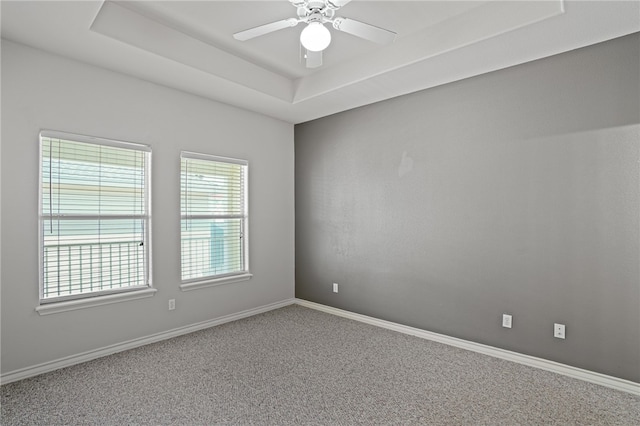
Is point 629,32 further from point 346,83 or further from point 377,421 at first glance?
point 377,421

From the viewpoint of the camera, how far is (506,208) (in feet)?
10.2

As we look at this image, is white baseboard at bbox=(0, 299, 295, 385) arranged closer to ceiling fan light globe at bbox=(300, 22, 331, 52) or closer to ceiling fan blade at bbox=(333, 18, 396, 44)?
ceiling fan light globe at bbox=(300, 22, 331, 52)

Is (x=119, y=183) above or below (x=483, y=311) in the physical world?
above

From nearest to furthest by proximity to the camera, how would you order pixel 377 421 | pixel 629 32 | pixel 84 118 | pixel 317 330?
pixel 377 421 < pixel 629 32 < pixel 84 118 < pixel 317 330

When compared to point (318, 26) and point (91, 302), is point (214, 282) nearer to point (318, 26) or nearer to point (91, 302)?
point (91, 302)

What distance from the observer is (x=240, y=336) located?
3.59 metres

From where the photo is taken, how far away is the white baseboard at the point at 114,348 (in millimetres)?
2643

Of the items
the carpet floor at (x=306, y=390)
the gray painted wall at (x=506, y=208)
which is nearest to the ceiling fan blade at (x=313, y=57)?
the gray painted wall at (x=506, y=208)

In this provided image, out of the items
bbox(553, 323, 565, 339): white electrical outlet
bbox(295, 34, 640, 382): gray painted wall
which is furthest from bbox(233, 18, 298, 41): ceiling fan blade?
bbox(553, 323, 565, 339): white electrical outlet

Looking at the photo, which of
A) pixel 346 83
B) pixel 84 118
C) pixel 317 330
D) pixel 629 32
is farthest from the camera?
pixel 317 330

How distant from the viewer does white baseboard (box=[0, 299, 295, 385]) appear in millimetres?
2643

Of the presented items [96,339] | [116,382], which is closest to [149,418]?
[116,382]

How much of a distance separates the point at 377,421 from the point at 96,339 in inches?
99.0

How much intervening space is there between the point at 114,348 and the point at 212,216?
1606 mm
